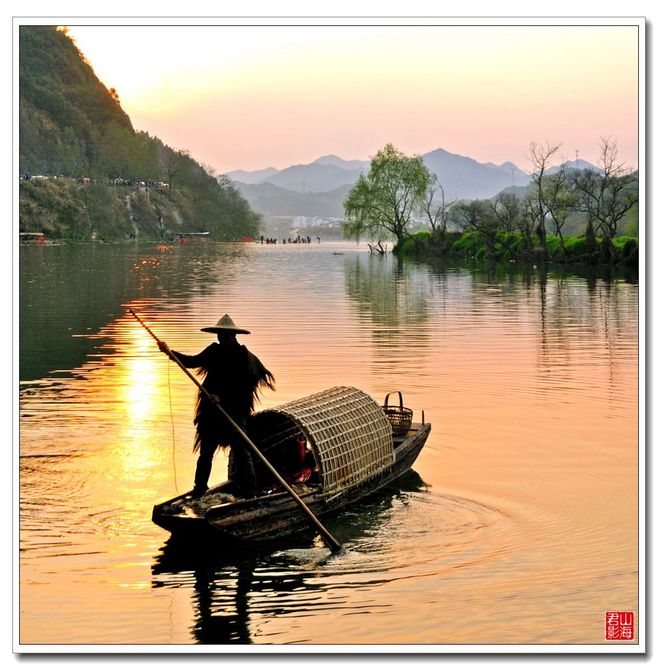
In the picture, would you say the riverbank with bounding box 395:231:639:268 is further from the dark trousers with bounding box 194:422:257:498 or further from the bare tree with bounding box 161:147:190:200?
the bare tree with bounding box 161:147:190:200

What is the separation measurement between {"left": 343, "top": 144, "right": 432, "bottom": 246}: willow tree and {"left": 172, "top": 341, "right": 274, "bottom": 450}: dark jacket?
281 feet

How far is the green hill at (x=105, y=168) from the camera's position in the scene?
383 ft

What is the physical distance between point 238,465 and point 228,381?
0.97 metres

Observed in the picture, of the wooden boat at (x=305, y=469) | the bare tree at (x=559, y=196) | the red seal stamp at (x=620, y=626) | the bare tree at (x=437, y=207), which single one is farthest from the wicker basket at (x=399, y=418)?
the bare tree at (x=437, y=207)

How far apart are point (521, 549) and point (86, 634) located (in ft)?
16.0

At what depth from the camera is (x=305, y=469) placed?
1386 cm

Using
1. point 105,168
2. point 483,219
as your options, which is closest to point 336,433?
point 483,219

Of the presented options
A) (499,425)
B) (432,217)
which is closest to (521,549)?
(499,425)

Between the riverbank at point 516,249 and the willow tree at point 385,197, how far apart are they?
2.52m

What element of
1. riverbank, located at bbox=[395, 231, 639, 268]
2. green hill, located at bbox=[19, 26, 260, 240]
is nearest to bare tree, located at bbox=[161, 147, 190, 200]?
green hill, located at bbox=[19, 26, 260, 240]

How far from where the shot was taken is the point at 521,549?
12438 mm

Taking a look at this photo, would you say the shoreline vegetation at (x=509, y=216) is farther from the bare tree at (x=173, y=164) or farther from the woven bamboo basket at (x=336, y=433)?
the bare tree at (x=173, y=164)

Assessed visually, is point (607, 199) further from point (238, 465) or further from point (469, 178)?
point (238, 465)

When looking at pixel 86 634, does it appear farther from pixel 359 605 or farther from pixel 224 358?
pixel 224 358
